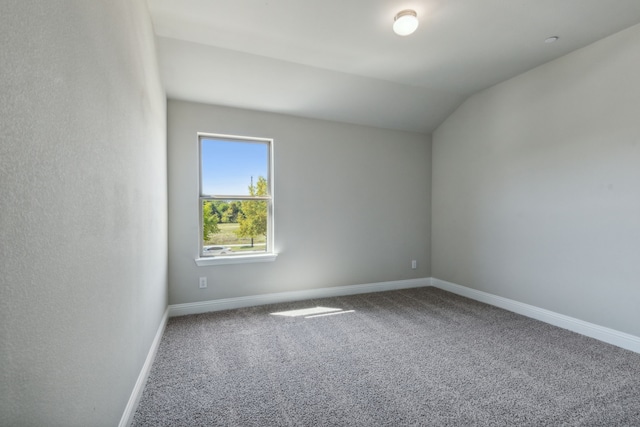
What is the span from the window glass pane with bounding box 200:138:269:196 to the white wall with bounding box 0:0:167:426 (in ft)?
5.36

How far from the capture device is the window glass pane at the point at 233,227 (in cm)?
344

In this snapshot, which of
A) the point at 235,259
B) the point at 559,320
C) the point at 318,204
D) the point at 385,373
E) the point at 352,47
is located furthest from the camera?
the point at 318,204

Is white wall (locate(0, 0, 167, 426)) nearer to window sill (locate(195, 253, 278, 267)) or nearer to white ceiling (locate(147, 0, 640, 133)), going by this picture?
white ceiling (locate(147, 0, 640, 133))

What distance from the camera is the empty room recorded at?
904 mm

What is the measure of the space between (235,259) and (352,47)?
8.27ft

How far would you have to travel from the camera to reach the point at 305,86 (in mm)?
3211

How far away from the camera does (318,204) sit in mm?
3840

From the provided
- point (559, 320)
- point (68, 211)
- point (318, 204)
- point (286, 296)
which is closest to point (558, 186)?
point (559, 320)

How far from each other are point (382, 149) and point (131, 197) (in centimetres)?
330

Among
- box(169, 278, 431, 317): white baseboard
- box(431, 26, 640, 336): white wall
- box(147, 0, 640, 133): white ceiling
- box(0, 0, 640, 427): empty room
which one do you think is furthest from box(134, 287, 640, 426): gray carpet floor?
box(147, 0, 640, 133): white ceiling

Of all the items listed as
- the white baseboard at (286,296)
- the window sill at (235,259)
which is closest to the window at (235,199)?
the window sill at (235,259)

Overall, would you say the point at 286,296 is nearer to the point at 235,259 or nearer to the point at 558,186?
→ the point at 235,259

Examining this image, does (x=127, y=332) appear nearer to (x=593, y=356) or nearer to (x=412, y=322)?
(x=412, y=322)

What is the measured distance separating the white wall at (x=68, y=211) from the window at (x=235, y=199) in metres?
1.63
